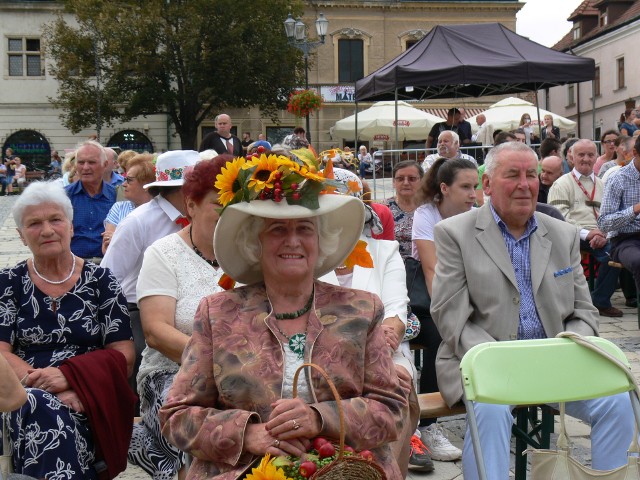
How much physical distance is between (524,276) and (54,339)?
→ 225 centimetres

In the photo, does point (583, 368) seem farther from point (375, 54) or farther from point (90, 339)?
point (375, 54)

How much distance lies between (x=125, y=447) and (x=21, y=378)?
53 centimetres

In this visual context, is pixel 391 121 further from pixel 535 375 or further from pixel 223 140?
pixel 535 375

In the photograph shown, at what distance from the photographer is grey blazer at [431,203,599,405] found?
4129mm

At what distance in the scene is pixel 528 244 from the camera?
4285 mm

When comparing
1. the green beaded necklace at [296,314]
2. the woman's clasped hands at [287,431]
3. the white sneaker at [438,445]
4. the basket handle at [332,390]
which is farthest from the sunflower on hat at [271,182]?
the white sneaker at [438,445]

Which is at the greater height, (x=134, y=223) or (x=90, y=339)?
(x=134, y=223)

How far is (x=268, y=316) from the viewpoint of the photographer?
2.98 metres

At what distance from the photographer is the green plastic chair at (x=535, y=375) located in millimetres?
3211

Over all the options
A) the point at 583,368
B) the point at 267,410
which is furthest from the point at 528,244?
the point at 267,410

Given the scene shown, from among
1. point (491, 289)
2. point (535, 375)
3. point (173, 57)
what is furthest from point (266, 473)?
point (173, 57)

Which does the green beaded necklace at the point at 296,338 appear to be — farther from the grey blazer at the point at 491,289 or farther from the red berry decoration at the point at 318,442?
the grey blazer at the point at 491,289

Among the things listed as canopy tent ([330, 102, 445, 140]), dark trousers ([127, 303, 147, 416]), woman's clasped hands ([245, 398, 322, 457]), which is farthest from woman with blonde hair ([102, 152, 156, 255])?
canopy tent ([330, 102, 445, 140])

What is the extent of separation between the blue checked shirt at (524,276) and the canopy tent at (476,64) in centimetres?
966
